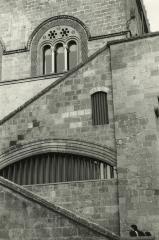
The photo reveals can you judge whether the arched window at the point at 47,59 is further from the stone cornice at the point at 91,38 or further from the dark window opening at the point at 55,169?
the dark window opening at the point at 55,169

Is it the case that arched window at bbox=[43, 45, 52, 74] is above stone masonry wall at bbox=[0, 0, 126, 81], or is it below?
below

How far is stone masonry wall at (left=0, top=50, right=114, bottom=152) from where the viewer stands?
14.4m

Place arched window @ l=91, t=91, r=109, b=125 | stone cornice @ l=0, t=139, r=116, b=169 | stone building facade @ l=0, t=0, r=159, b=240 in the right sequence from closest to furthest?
stone building facade @ l=0, t=0, r=159, b=240
stone cornice @ l=0, t=139, r=116, b=169
arched window @ l=91, t=91, r=109, b=125

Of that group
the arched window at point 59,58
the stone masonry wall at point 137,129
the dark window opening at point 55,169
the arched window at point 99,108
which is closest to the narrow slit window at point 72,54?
the arched window at point 59,58

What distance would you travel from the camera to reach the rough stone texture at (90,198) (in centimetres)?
1261

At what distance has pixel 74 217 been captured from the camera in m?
10.4

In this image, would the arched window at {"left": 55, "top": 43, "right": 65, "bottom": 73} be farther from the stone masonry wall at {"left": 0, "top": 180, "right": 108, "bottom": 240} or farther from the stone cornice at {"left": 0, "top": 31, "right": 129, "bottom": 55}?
the stone masonry wall at {"left": 0, "top": 180, "right": 108, "bottom": 240}

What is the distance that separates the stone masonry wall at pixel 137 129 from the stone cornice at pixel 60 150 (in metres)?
0.60

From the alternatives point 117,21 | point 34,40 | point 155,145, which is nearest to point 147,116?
point 155,145

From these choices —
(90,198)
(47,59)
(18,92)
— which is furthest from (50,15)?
(90,198)

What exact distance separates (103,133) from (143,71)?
98.5 inches

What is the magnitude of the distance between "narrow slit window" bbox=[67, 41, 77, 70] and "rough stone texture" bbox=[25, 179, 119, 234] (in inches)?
351

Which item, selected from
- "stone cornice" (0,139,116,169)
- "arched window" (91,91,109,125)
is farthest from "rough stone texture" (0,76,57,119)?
"arched window" (91,91,109,125)

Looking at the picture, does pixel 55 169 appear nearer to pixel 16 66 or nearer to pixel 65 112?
pixel 65 112
